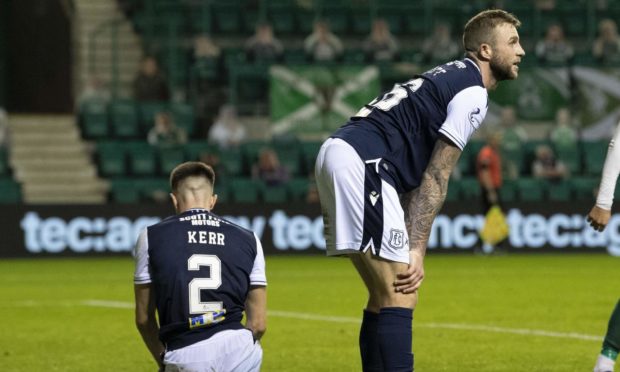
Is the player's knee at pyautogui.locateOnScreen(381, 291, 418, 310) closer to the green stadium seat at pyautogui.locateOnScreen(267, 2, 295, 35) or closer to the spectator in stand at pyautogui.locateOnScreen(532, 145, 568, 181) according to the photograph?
the spectator in stand at pyautogui.locateOnScreen(532, 145, 568, 181)

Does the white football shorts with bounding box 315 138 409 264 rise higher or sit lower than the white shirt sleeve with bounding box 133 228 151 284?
higher

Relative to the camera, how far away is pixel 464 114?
20.9 feet

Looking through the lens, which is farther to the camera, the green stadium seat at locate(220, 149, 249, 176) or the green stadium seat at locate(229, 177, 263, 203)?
the green stadium seat at locate(220, 149, 249, 176)

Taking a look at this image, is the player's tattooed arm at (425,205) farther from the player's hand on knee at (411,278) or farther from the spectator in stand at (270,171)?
the spectator in stand at (270,171)

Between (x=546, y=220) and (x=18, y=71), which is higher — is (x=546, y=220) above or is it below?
below

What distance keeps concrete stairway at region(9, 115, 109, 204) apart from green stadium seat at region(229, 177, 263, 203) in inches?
86.5

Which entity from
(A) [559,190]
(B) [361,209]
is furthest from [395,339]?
(A) [559,190]

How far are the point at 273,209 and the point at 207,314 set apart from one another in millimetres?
16041

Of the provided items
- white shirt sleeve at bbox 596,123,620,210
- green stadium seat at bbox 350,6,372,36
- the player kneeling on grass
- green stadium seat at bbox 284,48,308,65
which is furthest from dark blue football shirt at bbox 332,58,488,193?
green stadium seat at bbox 350,6,372,36

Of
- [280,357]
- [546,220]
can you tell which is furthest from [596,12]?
[280,357]

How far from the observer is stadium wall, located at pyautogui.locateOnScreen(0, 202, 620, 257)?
21656 millimetres

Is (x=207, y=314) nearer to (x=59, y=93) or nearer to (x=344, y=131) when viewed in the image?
(x=344, y=131)

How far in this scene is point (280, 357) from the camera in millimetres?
9898

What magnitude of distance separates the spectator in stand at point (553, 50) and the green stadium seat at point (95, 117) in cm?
812
